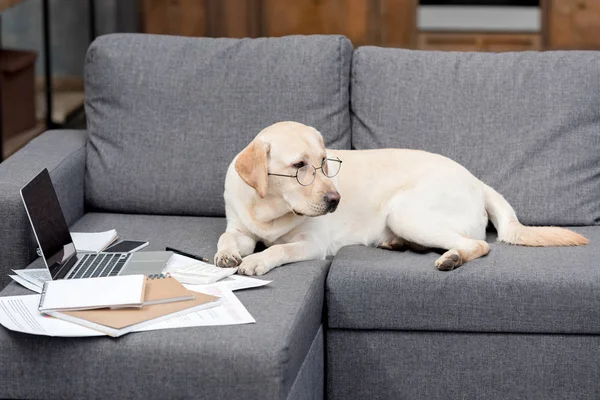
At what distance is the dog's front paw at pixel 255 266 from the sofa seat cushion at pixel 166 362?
0.28 m

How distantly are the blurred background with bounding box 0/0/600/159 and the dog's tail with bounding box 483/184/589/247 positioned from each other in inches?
97.9

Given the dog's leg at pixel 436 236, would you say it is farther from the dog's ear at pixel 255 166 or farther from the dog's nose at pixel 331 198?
the dog's ear at pixel 255 166

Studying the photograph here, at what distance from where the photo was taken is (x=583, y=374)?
2.49m

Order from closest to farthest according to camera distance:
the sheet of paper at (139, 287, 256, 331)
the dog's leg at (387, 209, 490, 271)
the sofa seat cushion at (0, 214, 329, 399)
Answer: the sofa seat cushion at (0, 214, 329, 399)
the sheet of paper at (139, 287, 256, 331)
the dog's leg at (387, 209, 490, 271)

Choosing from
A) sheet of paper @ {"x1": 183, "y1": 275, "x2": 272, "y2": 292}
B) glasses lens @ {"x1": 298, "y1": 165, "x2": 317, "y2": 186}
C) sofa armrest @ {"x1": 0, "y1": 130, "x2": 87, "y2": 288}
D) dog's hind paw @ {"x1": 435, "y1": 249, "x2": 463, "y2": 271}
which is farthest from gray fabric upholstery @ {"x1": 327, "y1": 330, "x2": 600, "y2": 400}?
sofa armrest @ {"x1": 0, "y1": 130, "x2": 87, "y2": 288}

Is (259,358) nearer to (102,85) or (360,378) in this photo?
(360,378)

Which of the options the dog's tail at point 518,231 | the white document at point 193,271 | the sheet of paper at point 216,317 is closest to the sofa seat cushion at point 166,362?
the sheet of paper at point 216,317

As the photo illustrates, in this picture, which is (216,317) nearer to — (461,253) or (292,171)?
(292,171)

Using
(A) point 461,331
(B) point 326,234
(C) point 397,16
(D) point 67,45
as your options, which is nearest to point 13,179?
(B) point 326,234

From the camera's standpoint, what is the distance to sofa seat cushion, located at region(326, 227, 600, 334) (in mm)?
2447

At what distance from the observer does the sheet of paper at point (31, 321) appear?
2055mm

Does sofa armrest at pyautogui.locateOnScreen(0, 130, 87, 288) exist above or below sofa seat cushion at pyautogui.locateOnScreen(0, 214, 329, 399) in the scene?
above

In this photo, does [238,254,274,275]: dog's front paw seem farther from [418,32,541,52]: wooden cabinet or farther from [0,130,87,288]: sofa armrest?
[418,32,541,52]: wooden cabinet

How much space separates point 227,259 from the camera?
2.53 meters
